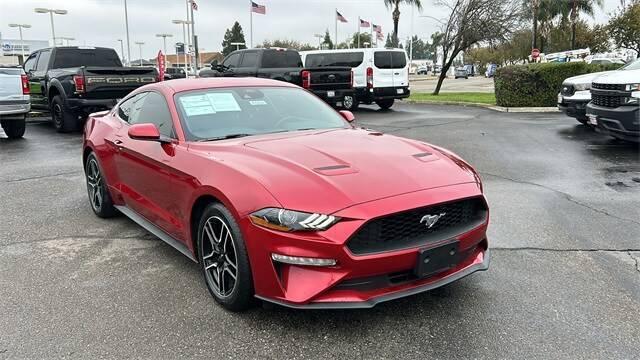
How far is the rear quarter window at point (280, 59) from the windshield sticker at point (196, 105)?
11162 millimetres

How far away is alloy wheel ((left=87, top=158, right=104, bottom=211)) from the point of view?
555cm

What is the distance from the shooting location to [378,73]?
17562mm

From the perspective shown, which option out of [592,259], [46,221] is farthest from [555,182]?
[46,221]

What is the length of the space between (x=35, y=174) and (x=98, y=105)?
12.9 feet

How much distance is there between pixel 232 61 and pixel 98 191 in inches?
445

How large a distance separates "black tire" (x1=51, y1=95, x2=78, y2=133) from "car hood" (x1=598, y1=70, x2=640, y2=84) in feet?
34.9

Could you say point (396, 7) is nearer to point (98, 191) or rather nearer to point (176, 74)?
point (176, 74)

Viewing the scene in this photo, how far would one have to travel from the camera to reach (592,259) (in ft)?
14.3

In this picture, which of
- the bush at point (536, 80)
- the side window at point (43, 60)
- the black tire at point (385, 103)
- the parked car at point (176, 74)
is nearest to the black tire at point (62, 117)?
the side window at point (43, 60)

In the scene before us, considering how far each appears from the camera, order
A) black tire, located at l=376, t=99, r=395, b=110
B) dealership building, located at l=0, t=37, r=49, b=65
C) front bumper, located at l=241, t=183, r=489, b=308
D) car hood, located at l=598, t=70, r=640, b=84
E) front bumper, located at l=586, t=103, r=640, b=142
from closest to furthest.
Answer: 1. front bumper, located at l=241, t=183, r=489, b=308
2. front bumper, located at l=586, t=103, r=640, b=142
3. car hood, located at l=598, t=70, r=640, b=84
4. black tire, located at l=376, t=99, r=395, b=110
5. dealership building, located at l=0, t=37, r=49, b=65

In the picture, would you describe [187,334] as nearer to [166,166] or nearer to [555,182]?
[166,166]

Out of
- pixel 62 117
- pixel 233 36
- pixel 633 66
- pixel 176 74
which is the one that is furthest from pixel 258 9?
pixel 233 36

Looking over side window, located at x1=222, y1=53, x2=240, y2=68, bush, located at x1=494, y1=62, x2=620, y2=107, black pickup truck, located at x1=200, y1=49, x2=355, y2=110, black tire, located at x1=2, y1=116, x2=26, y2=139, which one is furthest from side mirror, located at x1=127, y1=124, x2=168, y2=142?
bush, located at x1=494, y1=62, x2=620, y2=107

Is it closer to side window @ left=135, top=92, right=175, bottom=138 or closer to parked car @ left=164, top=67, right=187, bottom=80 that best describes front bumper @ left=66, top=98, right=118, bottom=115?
side window @ left=135, top=92, right=175, bottom=138
